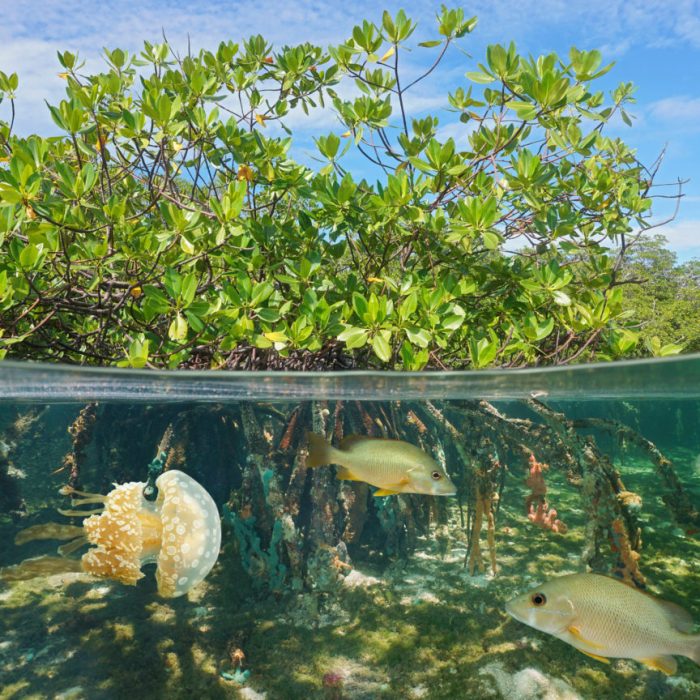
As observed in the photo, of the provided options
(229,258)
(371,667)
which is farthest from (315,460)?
(229,258)

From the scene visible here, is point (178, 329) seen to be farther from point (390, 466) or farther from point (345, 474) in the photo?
point (390, 466)

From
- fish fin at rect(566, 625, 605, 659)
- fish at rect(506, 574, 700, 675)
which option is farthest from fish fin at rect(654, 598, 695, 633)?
fish fin at rect(566, 625, 605, 659)

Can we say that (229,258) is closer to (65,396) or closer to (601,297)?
(65,396)

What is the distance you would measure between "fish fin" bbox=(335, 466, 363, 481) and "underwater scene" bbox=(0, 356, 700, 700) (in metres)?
0.01

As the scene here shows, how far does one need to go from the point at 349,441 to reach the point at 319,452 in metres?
0.17

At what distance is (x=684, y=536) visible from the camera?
2969 mm

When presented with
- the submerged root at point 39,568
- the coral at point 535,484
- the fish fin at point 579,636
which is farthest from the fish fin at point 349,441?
the submerged root at point 39,568

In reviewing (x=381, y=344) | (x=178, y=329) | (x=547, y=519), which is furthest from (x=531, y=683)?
(x=178, y=329)

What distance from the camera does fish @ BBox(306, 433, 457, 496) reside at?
2.48m

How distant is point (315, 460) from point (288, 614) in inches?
23.8

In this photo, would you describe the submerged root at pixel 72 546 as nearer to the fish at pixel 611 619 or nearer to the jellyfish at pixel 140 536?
the jellyfish at pixel 140 536

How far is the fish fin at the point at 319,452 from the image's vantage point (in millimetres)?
2676

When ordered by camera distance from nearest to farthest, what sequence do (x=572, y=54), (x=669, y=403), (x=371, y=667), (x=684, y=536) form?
(x=371, y=667) → (x=684, y=536) → (x=572, y=54) → (x=669, y=403)

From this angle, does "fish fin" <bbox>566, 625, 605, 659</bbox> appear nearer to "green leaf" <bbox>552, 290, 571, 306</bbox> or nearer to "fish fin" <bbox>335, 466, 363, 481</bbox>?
"fish fin" <bbox>335, 466, 363, 481</bbox>
